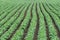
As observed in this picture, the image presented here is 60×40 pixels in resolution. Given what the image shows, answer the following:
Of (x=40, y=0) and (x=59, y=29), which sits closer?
(x=59, y=29)

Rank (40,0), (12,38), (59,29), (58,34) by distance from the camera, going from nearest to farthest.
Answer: (12,38) → (58,34) → (59,29) → (40,0)

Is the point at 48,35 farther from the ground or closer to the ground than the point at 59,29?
closer to the ground

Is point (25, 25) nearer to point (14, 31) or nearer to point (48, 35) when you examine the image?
point (14, 31)

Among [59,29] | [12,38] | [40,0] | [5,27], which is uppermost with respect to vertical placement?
[40,0]

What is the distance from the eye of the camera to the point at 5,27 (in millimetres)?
21719

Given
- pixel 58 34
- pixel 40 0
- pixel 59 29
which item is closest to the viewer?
pixel 58 34

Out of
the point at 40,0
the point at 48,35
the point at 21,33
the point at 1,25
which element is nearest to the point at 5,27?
the point at 1,25

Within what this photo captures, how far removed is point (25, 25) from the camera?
2228 cm

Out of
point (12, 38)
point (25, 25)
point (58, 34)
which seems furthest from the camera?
point (25, 25)

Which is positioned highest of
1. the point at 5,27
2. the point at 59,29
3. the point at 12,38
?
the point at 5,27

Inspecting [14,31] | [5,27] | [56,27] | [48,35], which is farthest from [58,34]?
[5,27]

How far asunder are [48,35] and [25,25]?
164 inches

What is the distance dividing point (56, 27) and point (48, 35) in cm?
321

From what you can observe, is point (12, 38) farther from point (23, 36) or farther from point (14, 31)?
point (14, 31)
